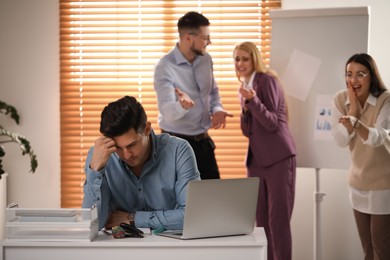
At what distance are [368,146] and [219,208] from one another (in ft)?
6.29

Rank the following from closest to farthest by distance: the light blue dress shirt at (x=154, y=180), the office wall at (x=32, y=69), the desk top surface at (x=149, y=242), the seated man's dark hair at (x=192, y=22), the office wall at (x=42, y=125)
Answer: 1. the desk top surface at (x=149, y=242)
2. the light blue dress shirt at (x=154, y=180)
3. the seated man's dark hair at (x=192, y=22)
4. the office wall at (x=42, y=125)
5. the office wall at (x=32, y=69)

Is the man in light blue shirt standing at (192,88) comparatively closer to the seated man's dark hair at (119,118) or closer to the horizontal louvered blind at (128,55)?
the horizontal louvered blind at (128,55)

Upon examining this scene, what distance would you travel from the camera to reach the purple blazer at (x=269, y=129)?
466 cm

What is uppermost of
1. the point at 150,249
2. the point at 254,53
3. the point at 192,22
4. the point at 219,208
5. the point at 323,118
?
the point at 192,22

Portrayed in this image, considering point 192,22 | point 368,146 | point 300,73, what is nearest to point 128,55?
point 192,22

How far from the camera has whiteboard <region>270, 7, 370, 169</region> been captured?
4773mm

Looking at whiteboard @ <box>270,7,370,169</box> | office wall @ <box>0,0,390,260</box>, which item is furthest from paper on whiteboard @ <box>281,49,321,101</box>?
office wall @ <box>0,0,390,260</box>

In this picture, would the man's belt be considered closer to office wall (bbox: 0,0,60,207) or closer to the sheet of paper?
the sheet of paper

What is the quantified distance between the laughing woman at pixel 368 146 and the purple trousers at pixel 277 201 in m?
0.46

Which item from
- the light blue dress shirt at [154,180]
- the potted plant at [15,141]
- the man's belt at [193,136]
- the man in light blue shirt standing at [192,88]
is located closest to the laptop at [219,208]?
the light blue dress shirt at [154,180]

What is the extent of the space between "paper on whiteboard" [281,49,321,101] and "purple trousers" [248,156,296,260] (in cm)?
47

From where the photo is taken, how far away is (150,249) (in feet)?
8.29

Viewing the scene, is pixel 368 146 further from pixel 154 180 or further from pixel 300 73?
pixel 154 180

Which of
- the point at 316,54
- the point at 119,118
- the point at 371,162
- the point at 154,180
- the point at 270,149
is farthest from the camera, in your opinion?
the point at 316,54
